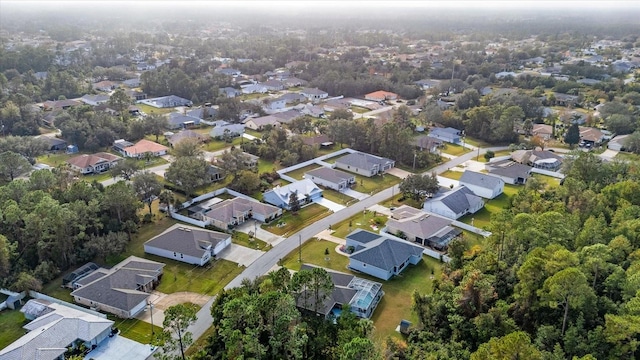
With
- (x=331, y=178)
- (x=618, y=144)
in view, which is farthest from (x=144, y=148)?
(x=618, y=144)

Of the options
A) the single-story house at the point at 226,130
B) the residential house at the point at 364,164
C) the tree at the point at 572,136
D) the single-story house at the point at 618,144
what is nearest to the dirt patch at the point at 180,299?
the residential house at the point at 364,164

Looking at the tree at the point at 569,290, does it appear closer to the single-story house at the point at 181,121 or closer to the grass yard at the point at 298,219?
the grass yard at the point at 298,219

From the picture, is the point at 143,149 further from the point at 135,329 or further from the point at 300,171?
the point at 135,329

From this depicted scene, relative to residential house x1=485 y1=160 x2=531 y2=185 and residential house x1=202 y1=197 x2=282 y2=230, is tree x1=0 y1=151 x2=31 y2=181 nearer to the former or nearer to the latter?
residential house x1=202 y1=197 x2=282 y2=230

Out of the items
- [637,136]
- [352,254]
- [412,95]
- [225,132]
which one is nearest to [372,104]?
[412,95]

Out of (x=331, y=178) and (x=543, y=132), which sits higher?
(x=331, y=178)

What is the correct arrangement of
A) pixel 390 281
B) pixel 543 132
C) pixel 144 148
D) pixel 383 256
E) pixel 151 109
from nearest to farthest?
pixel 390 281, pixel 383 256, pixel 144 148, pixel 543 132, pixel 151 109

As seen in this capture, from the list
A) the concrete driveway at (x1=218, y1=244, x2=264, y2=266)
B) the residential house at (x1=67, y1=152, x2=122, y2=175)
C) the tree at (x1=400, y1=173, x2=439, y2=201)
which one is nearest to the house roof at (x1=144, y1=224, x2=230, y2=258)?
the concrete driveway at (x1=218, y1=244, x2=264, y2=266)
